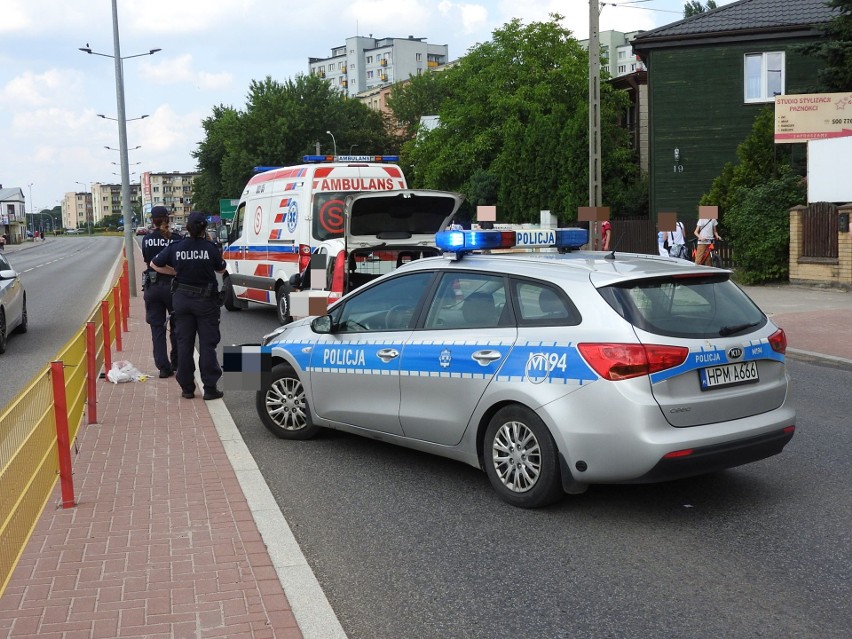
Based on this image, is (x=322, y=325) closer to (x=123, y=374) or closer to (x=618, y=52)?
(x=123, y=374)

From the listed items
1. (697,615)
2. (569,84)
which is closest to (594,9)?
(697,615)

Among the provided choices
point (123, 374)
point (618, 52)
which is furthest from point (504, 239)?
point (618, 52)

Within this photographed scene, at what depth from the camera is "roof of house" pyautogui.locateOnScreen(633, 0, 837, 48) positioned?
31.3 metres

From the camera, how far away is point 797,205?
21.9 metres

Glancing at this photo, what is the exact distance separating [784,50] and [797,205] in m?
12.0

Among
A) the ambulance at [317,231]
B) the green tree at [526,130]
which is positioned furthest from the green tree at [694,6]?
the ambulance at [317,231]

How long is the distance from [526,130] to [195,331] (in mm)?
41276

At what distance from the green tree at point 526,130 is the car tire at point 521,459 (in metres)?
40.4

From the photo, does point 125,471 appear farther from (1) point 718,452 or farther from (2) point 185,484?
(1) point 718,452

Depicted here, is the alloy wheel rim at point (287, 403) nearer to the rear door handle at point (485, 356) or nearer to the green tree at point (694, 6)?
the rear door handle at point (485, 356)

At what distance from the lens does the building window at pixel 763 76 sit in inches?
1260

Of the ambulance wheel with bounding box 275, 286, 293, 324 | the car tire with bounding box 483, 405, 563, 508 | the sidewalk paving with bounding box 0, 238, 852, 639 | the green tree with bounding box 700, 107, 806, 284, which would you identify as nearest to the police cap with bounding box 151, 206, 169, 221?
the sidewalk paving with bounding box 0, 238, 852, 639

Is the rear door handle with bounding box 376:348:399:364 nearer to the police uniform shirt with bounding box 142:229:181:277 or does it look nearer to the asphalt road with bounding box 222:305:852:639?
the asphalt road with bounding box 222:305:852:639

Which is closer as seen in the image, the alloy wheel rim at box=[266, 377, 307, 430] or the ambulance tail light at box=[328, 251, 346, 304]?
the alloy wheel rim at box=[266, 377, 307, 430]
